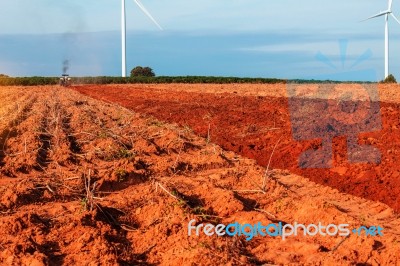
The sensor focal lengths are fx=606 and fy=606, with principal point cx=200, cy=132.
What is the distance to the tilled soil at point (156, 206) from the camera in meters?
5.35

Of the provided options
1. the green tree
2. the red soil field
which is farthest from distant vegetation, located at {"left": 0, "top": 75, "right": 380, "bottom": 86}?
the red soil field

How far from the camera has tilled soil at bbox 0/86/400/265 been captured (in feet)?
17.5

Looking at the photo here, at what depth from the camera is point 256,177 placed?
8.65 metres

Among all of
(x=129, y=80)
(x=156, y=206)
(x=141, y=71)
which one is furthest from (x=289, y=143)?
(x=141, y=71)

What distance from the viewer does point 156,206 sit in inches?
266

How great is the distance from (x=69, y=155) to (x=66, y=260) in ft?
17.1

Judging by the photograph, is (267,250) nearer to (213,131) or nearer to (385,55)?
(213,131)

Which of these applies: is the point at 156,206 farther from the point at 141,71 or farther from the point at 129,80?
the point at 141,71

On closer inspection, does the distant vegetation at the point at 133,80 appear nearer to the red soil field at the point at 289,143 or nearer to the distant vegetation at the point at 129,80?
the distant vegetation at the point at 129,80

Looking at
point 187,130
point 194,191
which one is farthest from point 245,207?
point 187,130

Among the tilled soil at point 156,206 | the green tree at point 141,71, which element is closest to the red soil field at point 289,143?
the tilled soil at point 156,206

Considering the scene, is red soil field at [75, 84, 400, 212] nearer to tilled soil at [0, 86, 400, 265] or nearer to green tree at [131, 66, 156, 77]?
tilled soil at [0, 86, 400, 265]

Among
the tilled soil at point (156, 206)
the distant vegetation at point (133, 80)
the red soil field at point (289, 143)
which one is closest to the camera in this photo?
the tilled soil at point (156, 206)

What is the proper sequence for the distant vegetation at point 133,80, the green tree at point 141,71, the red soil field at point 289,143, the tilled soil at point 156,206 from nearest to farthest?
the tilled soil at point 156,206 < the red soil field at point 289,143 < the distant vegetation at point 133,80 < the green tree at point 141,71
